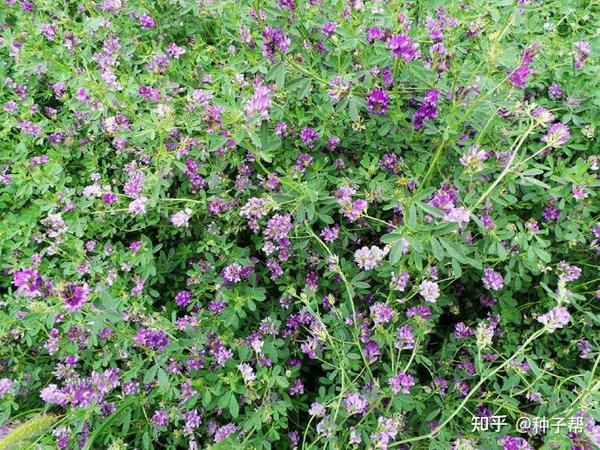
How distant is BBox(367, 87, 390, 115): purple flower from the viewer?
2.41 metres

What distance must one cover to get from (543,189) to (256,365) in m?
1.71

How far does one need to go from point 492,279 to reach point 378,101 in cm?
101

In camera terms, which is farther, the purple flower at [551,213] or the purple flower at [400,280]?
the purple flower at [551,213]

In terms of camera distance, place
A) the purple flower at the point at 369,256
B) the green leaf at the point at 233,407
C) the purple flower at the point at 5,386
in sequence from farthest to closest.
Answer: the purple flower at the point at 5,386 < the green leaf at the point at 233,407 < the purple flower at the point at 369,256

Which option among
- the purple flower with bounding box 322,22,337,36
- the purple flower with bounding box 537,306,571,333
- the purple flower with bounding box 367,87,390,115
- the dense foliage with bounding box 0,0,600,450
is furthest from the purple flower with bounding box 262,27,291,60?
the purple flower with bounding box 537,306,571,333

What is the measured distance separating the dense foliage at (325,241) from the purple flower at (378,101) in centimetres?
1

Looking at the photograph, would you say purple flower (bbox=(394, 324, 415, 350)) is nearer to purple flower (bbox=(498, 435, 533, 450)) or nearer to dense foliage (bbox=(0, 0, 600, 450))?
dense foliage (bbox=(0, 0, 600, 450))

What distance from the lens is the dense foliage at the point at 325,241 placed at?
2.23 metres

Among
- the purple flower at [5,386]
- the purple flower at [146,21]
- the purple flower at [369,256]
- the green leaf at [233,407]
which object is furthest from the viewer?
the purple flower at [146,21]

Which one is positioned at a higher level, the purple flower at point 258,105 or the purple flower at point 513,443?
the purple flower at point 258,105

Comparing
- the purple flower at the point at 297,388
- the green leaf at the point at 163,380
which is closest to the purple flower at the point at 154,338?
the green leaf at the point at 163,380

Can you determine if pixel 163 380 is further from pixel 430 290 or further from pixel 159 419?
pixel 430 290

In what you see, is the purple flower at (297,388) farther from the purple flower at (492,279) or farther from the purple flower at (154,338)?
the purple flower at (492,279)

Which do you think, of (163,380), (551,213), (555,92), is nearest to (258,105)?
(163,380)
